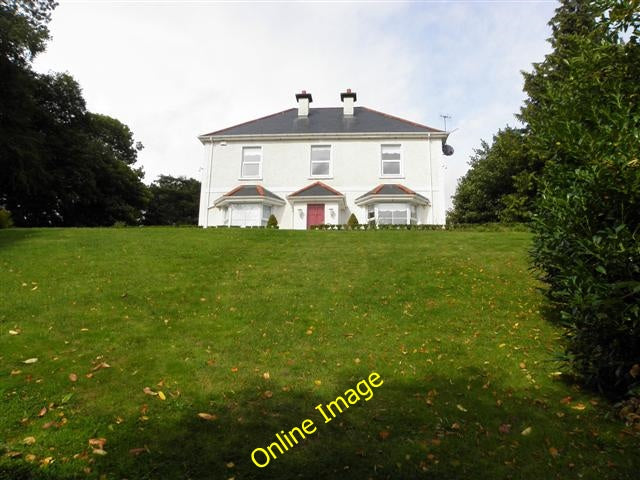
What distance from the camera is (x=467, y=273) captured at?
37.9ft

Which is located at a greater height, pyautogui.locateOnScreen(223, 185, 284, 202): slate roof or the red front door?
pyautogui.locateOnScreen(223, 185, 284, 202): slate roof

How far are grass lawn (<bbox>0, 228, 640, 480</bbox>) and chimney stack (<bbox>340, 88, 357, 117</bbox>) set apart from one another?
21.8m

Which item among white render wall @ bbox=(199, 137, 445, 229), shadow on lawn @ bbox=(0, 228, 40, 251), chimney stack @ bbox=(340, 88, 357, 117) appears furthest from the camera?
chimney stack @ bbox=(340, 88, 357, 117)

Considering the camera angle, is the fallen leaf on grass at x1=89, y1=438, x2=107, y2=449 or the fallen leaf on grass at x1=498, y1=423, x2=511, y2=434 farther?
the fallen leaf on grass at x1=498, y1=423, x2=511, y2=434

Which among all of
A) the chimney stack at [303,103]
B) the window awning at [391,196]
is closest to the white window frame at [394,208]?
the window awning at [391,196]

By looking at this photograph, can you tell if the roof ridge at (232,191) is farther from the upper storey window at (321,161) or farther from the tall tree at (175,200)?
the tall tree at (175,200)

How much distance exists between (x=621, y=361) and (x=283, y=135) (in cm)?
2599

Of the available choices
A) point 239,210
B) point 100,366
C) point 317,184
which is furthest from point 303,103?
point 100,366

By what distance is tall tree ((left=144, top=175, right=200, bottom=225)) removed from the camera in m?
58.5

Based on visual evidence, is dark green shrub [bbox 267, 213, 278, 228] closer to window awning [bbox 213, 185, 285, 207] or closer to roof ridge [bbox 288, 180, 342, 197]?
window awning [bbox 213, 185, 285, 207]

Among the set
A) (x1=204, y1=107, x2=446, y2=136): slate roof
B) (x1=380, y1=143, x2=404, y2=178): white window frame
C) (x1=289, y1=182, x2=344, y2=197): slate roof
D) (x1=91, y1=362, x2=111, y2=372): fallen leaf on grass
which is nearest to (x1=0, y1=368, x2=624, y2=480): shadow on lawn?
(x1=91, y1=362, x2=111, y2=372): fallen leaf on grass

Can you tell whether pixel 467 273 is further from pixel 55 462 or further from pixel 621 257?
pixel 55 462

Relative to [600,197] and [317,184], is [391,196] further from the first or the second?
[600,197]

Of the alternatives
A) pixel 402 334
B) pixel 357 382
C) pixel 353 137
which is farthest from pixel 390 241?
pixel 353 137
